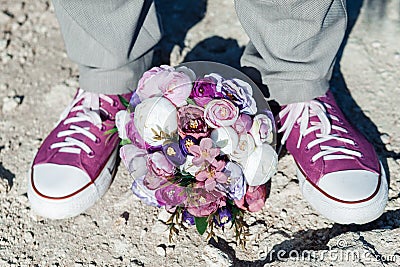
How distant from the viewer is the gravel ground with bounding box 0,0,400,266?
1786 millimetres

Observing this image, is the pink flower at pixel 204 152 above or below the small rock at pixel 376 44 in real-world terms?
above

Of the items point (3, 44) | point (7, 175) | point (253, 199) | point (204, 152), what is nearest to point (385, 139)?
point (253, 199)

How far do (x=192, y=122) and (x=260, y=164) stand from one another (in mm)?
211

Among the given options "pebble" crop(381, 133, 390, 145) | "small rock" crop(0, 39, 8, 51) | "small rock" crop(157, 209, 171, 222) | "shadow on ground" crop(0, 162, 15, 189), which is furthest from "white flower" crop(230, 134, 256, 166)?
"small rock" crop(0, 39, 8, 51)

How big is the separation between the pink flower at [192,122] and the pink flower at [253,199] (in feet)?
0.86

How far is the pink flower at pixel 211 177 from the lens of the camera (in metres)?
1.58

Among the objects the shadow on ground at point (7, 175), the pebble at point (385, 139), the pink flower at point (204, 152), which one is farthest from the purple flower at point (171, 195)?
the pebble at point (385, 139)

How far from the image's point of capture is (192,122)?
1.56 meters

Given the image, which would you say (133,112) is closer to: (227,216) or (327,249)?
(227,216)

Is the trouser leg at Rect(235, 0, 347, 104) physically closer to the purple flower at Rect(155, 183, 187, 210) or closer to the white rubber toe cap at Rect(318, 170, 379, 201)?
the white rubber toe cap at Rect(318, 170, 379, 201)

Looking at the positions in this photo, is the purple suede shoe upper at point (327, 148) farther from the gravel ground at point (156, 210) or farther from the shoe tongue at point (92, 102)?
the shoe tongue at point (92, 102)

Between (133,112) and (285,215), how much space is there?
1.71ft

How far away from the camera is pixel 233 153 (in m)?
1.60

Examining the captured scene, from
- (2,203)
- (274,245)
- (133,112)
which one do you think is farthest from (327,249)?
(2,203)
